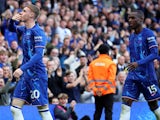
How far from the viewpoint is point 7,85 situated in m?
14.2

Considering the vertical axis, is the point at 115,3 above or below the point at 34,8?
below

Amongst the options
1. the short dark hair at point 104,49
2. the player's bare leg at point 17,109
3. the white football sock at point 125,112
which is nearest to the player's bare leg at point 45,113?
the player's bare leg at point 17,109

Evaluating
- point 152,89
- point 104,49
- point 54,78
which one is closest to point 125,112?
point 152,89

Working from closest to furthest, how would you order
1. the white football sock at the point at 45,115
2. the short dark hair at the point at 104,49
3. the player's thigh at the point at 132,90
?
the white football sock at the point at 45,115, the player's thigh at the point at 132,90, the short dark hair at the point at 104,49

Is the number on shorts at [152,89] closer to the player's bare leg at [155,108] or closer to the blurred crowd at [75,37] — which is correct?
the player's bare leg at [155,108]

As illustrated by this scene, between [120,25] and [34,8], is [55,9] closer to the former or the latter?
[120,25]

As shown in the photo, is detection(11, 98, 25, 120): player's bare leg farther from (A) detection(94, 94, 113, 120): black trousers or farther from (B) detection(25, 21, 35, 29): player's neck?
(A) detection(94, 94, 113, 120): black trousers

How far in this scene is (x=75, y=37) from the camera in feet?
64.6

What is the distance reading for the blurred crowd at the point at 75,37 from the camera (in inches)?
628

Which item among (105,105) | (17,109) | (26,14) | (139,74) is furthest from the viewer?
(105,105)

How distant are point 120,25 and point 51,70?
8.45m

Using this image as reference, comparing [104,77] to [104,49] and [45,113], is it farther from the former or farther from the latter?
[45,113]

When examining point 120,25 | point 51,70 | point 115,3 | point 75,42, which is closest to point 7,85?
point 51,70

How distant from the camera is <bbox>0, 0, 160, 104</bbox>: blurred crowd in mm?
15961
